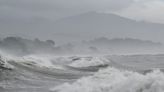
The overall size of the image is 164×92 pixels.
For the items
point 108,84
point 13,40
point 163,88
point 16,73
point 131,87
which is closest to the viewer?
point 163,88

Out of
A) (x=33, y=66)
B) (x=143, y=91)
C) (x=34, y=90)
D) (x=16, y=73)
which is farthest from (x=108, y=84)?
(x=33, y=66)

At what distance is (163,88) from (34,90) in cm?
764

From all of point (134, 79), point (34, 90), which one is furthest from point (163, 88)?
point (34, 90)

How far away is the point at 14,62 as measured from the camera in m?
32.7

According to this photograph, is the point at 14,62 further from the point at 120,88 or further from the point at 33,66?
the point at 120,88

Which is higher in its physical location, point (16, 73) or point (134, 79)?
point (16, 73)

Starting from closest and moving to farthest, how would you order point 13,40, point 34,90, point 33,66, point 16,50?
1. point 34,90
2. point 33,66
3. point 16,50
4. point 13,40

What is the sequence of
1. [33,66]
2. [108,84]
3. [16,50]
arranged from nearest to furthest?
[108,84] → [33,66] → [16,50]

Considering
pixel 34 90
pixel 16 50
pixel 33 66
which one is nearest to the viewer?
pixel 34 90

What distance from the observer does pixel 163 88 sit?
12.5 metres

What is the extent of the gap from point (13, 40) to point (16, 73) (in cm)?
14609

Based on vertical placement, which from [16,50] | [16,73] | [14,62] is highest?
[16,50]

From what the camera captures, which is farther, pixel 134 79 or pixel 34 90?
pixel 34 90

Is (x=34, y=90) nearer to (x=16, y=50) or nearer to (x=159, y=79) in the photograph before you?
(x=159, y=79)
